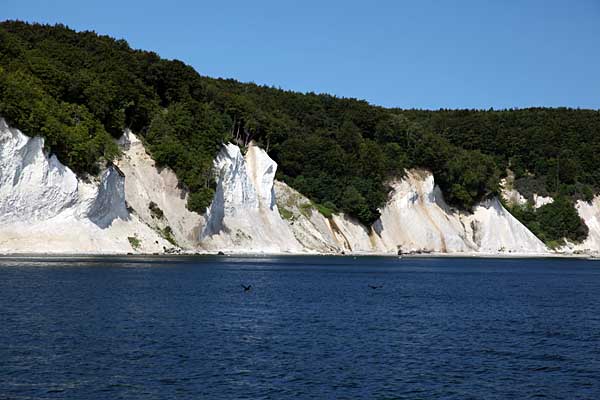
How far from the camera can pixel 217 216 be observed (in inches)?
3895

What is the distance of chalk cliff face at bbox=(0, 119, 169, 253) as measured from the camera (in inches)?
3002

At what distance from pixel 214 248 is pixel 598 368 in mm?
71183

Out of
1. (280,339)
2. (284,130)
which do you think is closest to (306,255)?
(284,130)

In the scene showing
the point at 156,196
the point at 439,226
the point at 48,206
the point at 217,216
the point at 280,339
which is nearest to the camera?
the point at 280,339

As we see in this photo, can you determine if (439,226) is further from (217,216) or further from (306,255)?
(217,216)

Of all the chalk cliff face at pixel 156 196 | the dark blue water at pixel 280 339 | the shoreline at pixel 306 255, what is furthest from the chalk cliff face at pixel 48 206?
the dark blue water at pixel 280 339

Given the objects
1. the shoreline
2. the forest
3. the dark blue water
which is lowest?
the dark blue water

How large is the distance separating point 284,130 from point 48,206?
Result: 51.0 metres

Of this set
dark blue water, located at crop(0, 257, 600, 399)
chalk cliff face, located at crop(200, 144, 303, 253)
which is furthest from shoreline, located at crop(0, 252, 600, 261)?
dark blue water, located at crop(0, 257, 600, 399)

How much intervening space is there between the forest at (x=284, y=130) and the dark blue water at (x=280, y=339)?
28.8 m

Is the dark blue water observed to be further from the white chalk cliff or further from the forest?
the forest

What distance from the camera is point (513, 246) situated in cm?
14038

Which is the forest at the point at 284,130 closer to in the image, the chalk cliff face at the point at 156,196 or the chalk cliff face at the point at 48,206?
the chalk cliff face at the point at 156,196

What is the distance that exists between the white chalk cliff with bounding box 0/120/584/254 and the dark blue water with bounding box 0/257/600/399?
1548 centimetres
